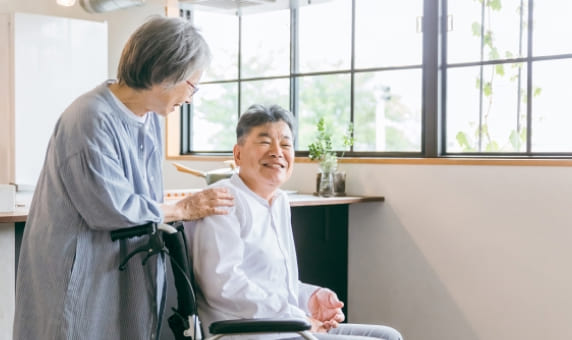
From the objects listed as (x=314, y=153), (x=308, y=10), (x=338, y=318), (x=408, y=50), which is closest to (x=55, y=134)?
(x=338, y=318)

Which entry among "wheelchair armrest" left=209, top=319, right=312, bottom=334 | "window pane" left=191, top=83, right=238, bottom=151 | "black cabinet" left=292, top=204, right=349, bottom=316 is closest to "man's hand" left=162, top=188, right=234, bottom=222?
"wheelchair armrest" left=209, top=319, right=312, bottom=334

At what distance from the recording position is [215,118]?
5.02m

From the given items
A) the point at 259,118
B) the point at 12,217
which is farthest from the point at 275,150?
the point at 12,217

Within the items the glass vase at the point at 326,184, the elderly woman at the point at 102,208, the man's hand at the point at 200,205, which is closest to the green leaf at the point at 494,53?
the glass vase at the point at 326,184

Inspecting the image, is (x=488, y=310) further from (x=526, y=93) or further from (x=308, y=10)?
(x=308, y=10)

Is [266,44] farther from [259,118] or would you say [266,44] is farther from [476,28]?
[259,118]

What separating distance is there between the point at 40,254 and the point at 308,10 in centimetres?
310

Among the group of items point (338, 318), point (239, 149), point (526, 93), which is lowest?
point (338, 318)

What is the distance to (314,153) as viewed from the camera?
394cm

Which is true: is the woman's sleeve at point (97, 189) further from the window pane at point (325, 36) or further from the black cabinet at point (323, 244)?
the window pane at point (325, 36)

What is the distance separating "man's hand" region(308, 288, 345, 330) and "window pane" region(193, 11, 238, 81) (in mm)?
2860

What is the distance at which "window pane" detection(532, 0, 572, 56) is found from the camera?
3.37 meters

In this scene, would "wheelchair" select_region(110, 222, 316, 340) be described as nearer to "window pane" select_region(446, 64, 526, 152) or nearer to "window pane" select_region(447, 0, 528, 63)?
"window pane" select_region(446, 64, 526, 152)

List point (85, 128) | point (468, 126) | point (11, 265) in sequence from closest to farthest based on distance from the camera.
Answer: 1. point (85, 128)
2. point (11, 265)
3. point (468, 126)
